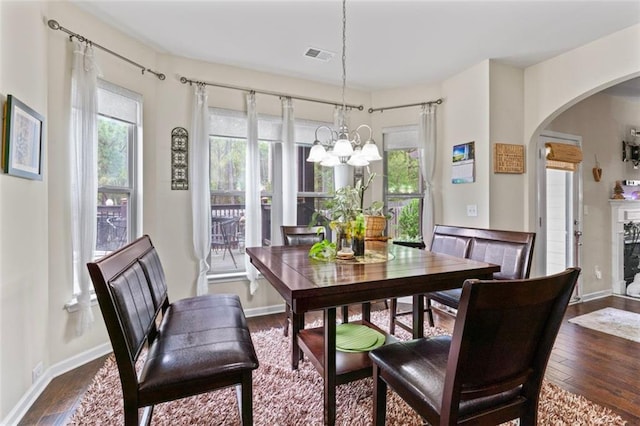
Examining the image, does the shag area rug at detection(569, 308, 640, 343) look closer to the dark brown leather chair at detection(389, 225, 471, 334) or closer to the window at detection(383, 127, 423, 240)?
the dark brown leather chair at detection(389, 225, 471, 334)

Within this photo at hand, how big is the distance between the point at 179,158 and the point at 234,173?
0.59 m

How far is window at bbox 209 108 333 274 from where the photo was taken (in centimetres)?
337

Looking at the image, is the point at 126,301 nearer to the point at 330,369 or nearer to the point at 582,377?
the point at 330,369

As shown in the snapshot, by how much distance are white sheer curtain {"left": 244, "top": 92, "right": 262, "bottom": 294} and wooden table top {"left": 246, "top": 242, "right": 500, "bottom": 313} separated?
4.45 feet

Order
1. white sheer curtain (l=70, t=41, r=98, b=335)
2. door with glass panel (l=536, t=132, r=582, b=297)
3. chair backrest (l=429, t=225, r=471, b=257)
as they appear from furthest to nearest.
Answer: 1. door with glass panel (l=536, t=132, r=582, b=297)
2. chair backrest (l=429, t=225, r=471, b=257)
3. white sheer curtain (l=70, t=41, r=98, b=335)

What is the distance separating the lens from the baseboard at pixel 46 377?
174cm

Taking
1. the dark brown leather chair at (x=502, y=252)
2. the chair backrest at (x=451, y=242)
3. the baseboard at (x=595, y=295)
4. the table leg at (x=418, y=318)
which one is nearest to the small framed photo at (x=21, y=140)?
the table leg at (x=418, y=318)

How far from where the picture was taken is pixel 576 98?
9.96 feet

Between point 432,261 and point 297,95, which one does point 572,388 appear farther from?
point 297,95

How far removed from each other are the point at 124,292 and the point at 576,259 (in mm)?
4970

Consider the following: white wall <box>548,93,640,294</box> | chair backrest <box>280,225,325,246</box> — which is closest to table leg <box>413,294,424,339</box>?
chair backrest <box>280,225,325,246</box>

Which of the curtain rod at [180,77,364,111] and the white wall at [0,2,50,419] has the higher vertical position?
the curtain rod at [180,77,364,111]

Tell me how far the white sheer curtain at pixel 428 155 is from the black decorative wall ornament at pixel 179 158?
2764 millimetres

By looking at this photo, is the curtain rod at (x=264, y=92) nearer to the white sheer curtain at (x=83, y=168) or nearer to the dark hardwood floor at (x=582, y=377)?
the white sheer curtain at (x=83, y=168)
